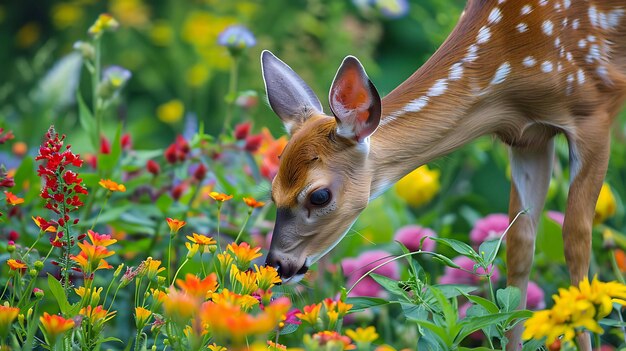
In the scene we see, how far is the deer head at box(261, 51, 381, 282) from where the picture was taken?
1854 mm

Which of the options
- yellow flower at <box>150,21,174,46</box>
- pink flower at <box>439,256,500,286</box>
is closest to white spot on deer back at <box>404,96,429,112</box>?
pink flower at <box>439,256,500,286</box>

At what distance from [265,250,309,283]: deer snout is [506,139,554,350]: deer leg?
1.80 ft

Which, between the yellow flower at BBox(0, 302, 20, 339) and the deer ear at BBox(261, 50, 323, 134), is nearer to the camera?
the yellow flower at BBox(0, 302, 20, 339)

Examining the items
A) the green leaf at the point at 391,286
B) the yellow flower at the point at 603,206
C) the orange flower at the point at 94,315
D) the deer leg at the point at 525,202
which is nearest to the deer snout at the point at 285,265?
the green leaf at the point at 391,286

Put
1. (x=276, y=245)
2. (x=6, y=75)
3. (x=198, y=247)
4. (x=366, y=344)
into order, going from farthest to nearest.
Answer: (x=6, y=75)
(x=276, y=245)
(x=198, y=247)
(x=366, y=344)

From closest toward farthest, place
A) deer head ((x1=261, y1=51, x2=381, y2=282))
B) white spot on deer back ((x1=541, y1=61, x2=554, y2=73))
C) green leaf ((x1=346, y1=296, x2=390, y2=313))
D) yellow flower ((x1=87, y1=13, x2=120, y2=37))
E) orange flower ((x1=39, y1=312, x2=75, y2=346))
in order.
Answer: orange flower ((x1=39, y1=312, x2=75, y2=346)) < green leaf ((x1=346, y1=296, x2=390, y2=313)) < deer head ((x1=261, y1=51, x2=381, y2=282)) < white spot on deer back ((x1=541, y1=61, x2=554, y2=73)) < yellow flower ((x1=87, y1=13, x2=120, y2=37))

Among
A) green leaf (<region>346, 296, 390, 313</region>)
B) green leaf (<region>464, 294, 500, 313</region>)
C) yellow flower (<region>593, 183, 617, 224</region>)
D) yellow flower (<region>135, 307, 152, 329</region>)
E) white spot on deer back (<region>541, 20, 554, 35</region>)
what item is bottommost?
yellow flower (<region>593, 183, 617, 224</region>)

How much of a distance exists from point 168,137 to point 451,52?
321 centimetres

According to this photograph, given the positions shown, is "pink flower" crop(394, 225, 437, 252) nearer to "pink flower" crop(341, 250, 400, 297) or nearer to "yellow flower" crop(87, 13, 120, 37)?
"pink flower" crop(341, 250, 400, 297)

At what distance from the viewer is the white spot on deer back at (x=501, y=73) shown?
197 cm

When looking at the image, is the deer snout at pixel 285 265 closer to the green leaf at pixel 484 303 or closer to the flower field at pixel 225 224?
the flower field at pixel 225 224

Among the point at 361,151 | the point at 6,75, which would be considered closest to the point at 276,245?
the point at 361,151

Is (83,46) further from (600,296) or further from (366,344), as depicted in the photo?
(600,296)

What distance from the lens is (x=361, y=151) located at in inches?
75.5
